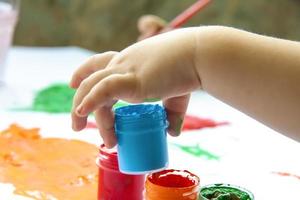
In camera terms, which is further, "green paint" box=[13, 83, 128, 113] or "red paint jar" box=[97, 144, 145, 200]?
"green paint" box=[13, 83, 128, 113]

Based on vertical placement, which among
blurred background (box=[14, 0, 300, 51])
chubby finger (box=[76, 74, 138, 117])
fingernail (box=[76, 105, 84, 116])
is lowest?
blurred background (box=[14, 0, 300, 51])

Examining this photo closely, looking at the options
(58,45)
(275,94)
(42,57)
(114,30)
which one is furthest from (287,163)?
(58,45)

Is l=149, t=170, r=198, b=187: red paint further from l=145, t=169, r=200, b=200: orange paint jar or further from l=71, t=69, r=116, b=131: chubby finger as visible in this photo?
l=71, t=69, r=116, b=131: chubby finger

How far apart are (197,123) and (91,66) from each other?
0.42 m

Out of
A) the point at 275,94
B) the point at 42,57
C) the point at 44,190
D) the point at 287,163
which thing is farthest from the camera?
the point at 42,57

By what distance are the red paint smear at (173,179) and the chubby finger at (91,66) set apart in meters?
0.14

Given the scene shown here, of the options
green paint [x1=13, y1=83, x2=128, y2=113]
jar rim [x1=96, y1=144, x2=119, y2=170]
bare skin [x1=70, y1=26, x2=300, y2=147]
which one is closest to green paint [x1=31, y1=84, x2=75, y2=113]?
green paint [x1=13, y1=83, x2=128, y2=113]

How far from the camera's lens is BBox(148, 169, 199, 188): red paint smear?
0.74 metres

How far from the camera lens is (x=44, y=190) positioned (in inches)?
A: 32.5

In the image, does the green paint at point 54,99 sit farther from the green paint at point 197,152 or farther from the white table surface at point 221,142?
the green paint at point 197,152

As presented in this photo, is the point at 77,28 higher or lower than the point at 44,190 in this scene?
lower

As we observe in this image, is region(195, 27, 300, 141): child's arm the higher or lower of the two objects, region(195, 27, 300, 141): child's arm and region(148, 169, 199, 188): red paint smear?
the higher

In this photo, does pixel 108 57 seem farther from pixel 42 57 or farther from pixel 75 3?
pixel 75 3

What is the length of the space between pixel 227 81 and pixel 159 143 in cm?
10
